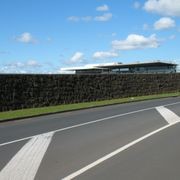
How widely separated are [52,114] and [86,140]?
1124cm

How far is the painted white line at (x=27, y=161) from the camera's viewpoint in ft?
26.3

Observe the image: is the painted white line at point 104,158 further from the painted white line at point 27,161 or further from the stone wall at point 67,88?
the stone wall at point 67,88

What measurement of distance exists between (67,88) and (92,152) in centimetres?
2206

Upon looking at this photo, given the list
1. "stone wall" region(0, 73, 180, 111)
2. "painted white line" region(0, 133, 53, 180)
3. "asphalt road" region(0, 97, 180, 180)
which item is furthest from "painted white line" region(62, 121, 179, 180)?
"stone wall" region(0, 73, 180, 111)

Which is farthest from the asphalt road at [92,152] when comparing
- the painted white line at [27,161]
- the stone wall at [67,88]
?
the stone wall at [67,88]

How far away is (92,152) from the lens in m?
10.4

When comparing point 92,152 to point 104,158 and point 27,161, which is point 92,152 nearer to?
point 104,158

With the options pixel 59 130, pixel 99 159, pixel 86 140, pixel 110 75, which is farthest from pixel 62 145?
pixel 110 75

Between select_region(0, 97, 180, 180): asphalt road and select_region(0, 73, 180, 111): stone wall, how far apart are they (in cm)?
1098

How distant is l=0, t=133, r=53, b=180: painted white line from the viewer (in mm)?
8023

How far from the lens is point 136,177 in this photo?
779cm

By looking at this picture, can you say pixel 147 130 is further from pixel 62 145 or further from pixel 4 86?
pixel 4 86

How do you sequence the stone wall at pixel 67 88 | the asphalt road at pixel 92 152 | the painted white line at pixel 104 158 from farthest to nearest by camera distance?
the stone wall at pixel 67 88 < the asphalt road at pixel 92 152 < the painted white line at pixel 104 158

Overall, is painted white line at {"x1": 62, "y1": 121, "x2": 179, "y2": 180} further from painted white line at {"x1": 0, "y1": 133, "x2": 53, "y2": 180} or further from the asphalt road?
painted white line at {"x1": 0, "y1": 133, "x2": 53, "y2": 180}
